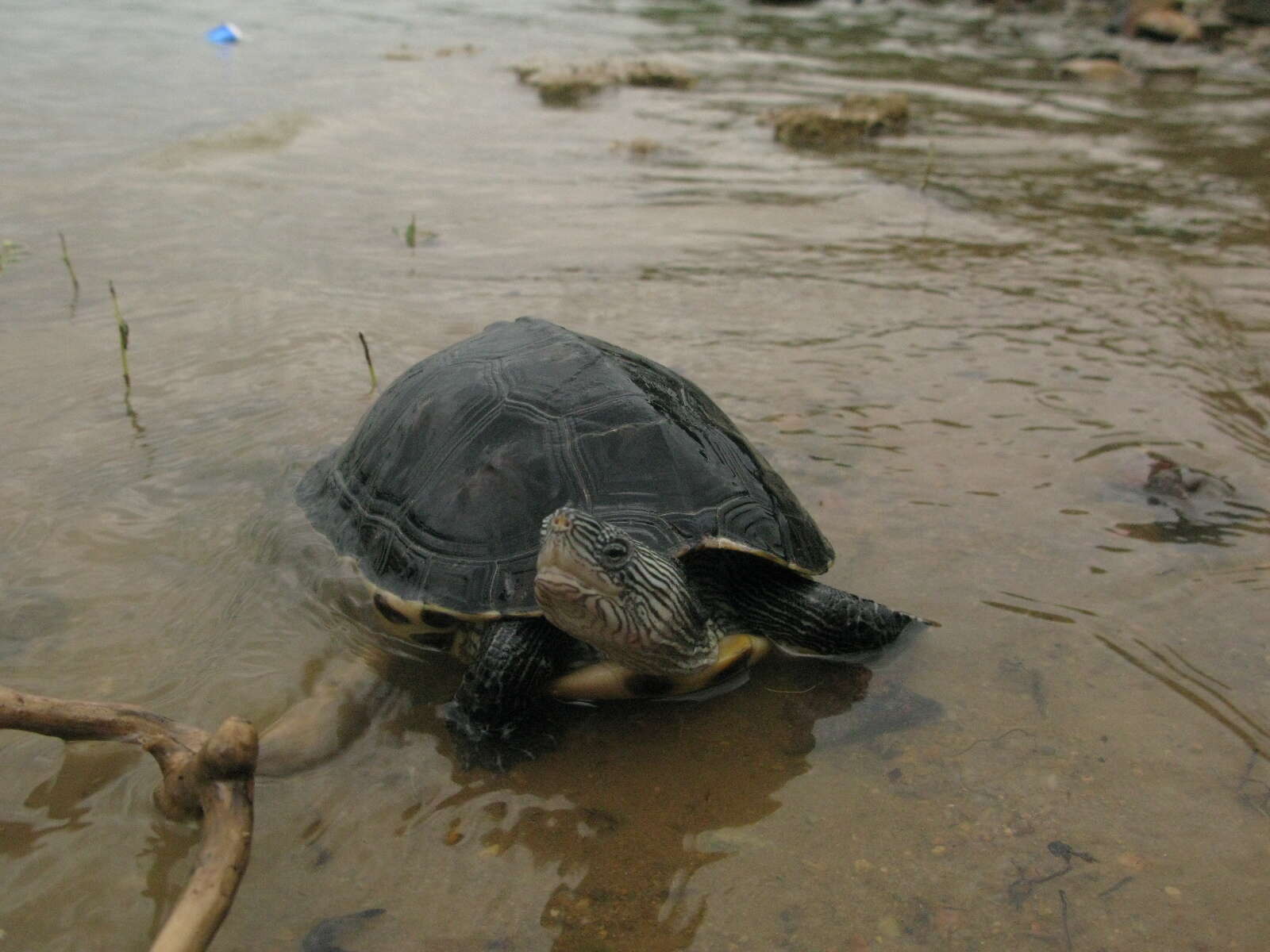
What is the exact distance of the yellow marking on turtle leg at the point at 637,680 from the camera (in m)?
3.25

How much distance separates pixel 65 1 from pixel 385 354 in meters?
15.5

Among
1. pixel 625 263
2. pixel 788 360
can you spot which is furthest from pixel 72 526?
pixel 625 263

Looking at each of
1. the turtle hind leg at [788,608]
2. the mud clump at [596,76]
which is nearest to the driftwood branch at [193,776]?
the turtle hind leg at [788,608]

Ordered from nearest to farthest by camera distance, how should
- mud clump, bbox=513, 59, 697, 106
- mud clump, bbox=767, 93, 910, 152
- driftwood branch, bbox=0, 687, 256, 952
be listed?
driftwood branch, bbox=0, 687, 256, 952
mud clump, bbox=767, 93, 910, 152
mud clump, bbox=513, 59, 697, 106

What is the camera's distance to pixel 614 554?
286 cm

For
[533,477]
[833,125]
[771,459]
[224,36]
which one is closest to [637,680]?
[533,477]

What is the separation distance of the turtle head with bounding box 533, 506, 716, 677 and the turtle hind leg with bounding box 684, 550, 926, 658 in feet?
0.94

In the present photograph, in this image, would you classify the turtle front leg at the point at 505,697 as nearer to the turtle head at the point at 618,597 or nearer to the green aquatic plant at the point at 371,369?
the turtle head at the point at 618,597

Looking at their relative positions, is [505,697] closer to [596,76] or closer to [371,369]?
[371,369]

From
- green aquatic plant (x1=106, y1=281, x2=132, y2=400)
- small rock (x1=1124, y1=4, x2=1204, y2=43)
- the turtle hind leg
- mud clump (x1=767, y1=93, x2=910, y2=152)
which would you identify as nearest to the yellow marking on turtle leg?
the turtle hind leg

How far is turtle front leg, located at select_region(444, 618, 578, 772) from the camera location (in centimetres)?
314

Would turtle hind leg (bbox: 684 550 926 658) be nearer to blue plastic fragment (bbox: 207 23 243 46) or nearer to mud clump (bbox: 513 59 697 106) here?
mud clump (bbox: 513 59 697 106)

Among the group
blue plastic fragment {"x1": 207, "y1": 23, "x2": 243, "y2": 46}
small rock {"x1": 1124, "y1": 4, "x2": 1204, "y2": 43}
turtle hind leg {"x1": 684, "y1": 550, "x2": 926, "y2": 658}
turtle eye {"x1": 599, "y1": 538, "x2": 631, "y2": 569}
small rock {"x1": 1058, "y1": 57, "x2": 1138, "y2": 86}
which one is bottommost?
turtle hind leg {"x1": 684, "y1": 550, "x2": 926, "y2": 658}

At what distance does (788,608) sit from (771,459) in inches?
56.6
